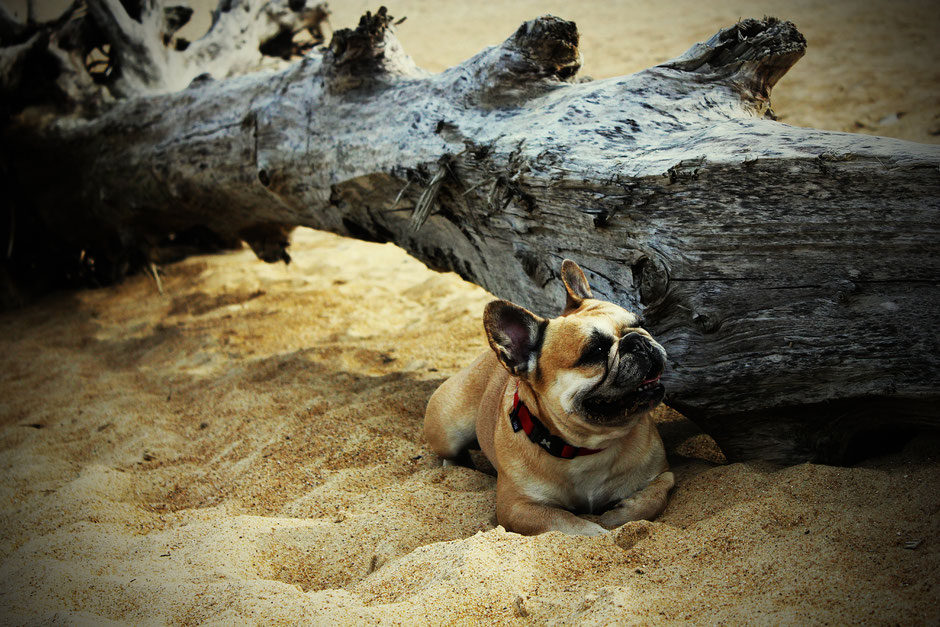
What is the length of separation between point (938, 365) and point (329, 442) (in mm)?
3201

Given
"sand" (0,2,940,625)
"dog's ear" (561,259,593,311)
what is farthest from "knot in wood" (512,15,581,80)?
"sand" (0,2,940,625)

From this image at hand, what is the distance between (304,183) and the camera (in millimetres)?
5148

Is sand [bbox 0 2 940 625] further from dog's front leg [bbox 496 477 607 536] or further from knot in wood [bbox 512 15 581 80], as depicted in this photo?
knot in wood [bbox 512 15 581 80]

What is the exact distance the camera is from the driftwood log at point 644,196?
282cm

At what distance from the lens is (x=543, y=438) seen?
3.28 metres

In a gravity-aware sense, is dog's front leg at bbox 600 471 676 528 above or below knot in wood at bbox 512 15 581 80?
below

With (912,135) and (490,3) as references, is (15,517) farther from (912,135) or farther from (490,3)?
(490,3)

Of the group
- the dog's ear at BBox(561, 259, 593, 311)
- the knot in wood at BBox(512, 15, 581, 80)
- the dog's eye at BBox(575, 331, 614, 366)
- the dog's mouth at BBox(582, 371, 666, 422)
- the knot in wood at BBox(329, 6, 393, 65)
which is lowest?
the dog's mouth at BBox(582, 371, 666, 422)

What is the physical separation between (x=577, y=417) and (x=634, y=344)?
44 centimetres

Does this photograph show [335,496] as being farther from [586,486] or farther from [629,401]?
[629,401]

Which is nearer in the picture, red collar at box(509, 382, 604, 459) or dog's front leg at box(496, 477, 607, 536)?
dog's front leg at box(496, 477, 607, 536)

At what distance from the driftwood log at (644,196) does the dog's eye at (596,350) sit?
0.46 metres

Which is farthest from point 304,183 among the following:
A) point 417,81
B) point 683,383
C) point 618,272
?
point 683,383

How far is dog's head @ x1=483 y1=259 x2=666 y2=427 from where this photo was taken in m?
2.94
